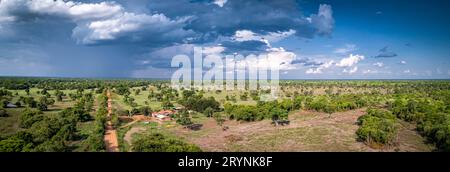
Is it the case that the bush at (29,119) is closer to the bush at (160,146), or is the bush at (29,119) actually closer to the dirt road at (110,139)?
the dirt road at (110,139)

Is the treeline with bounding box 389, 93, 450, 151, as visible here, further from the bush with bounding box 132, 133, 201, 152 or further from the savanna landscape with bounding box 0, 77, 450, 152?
the bush with bounding box 132, 133, 201, 152

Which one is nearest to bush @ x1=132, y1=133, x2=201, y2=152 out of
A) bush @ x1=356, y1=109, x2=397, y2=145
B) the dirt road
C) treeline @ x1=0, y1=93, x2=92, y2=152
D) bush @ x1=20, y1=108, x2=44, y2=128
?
the dirt road

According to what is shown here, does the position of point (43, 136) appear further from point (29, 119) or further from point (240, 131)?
point (240, 131)

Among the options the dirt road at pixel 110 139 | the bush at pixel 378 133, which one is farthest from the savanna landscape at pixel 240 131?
the bush at pixel 378 133

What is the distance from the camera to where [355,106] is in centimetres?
7106

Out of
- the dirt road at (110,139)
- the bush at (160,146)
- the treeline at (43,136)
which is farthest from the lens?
the dirt road at (110,139)

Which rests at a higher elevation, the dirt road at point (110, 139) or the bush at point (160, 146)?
the bush at point (160, 146)

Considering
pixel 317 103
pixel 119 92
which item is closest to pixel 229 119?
pixel 317 103

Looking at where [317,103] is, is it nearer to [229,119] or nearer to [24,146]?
[229,119]
